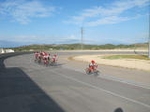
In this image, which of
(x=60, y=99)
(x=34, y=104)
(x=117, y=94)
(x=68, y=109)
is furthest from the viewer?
(x=117, y=94)

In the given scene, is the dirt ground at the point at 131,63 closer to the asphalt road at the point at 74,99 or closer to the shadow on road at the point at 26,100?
the asphalt road at the point at 74,99

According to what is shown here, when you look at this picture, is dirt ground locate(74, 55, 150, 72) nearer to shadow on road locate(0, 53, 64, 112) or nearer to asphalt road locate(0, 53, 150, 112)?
asphalt road locate(0, 53, 150, 112)

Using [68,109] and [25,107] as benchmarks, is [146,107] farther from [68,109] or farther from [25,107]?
[25,107]

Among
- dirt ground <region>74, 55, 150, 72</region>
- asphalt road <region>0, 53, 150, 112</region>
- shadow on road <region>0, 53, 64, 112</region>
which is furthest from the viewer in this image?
dirt ground <region>74, 55, 150, 72</region>

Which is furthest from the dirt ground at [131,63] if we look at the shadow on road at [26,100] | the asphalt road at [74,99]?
the shadow on road at [26,100]

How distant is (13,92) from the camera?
1240cm

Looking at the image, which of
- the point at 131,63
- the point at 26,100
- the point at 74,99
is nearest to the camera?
the point at 26,100

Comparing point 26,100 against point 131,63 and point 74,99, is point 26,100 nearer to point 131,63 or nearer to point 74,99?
point 74,99

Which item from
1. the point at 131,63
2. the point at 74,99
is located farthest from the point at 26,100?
the point at 131,63

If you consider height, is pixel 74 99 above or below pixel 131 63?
above

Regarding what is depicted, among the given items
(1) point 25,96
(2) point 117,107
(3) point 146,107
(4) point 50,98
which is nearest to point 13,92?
(1) point 25,96

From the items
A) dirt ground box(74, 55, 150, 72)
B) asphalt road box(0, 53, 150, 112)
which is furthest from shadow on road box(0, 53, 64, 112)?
dirt ground box(74, 55, 150, 72)

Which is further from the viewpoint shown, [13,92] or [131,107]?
[13,92]

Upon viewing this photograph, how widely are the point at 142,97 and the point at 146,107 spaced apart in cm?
188
